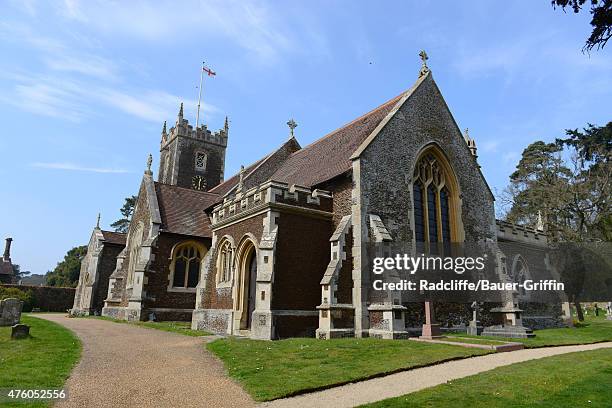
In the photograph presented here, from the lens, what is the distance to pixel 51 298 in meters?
36.5

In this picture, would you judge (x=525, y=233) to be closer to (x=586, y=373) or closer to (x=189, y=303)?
(x=586, y=373)

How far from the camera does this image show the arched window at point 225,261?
17.7 m

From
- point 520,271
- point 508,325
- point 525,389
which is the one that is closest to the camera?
point 525,389

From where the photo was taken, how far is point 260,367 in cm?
892

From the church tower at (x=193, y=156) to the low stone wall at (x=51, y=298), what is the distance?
13498 mm

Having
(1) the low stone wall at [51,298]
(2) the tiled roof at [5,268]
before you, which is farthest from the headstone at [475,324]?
(2) the tiled roof at [5,268]

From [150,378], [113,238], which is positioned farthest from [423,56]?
[113,238]

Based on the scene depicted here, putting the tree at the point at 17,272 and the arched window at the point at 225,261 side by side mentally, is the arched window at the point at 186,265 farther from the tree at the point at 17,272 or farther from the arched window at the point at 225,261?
the tree at the point at 17,272

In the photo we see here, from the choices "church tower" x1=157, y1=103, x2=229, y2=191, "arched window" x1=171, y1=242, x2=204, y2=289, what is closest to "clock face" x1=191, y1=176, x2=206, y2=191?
"church tower" x1=157, y1=103, x2=229, y2=191

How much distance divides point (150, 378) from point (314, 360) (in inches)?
142

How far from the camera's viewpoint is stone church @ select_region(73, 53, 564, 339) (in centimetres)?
1441

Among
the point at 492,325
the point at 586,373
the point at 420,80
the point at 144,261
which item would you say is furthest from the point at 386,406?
the point at 144,261

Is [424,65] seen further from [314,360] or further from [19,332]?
[19,332]

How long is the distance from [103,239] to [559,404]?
30053mm
